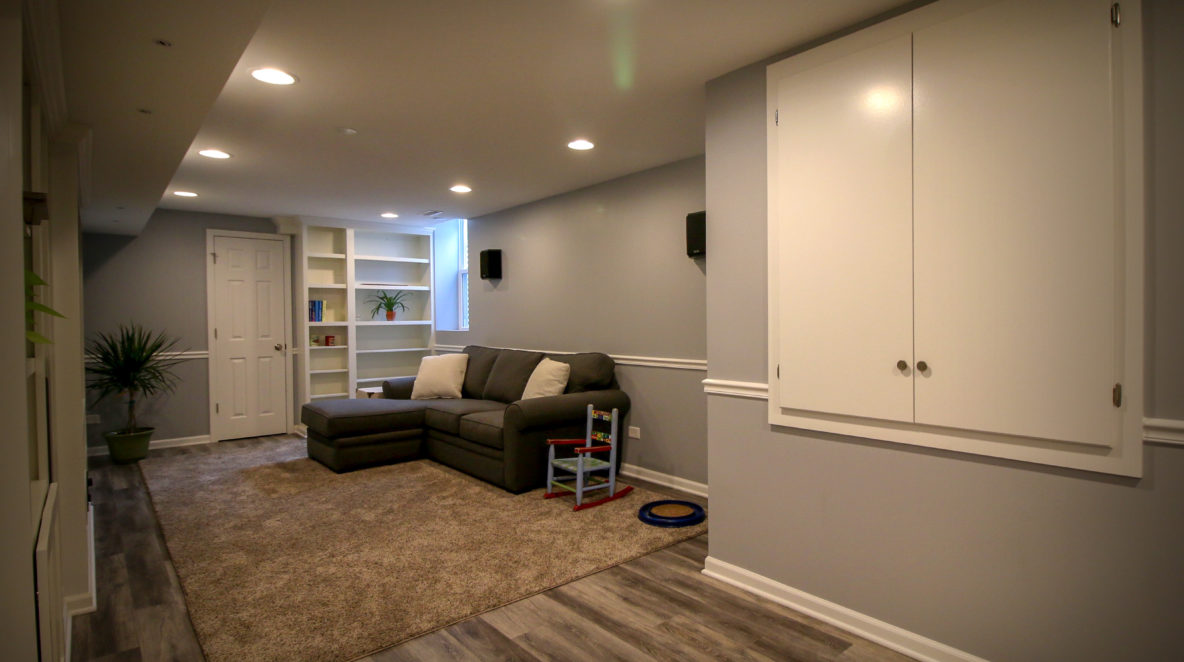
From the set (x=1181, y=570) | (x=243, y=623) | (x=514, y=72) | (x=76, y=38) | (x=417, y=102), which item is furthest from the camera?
(x=417, y=102)

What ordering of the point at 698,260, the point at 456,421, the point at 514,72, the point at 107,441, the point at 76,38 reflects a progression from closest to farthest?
the point at 76,38, the point at 514,72, the point at 698,260, the point at 456,421, the point at 107,441

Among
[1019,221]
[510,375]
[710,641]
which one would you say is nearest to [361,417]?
[510,375]

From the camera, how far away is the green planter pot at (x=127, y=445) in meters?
5.15

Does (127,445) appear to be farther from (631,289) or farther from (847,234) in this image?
(847,234)

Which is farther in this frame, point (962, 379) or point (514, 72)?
point (514, 72)

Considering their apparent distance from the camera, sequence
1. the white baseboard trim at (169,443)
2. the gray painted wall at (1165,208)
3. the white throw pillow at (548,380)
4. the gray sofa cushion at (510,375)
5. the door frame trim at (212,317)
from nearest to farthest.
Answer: the gray painted wall at (1165,208), the white throw pillow at (548,380), the gray sofa cushion at (510,375), the white baseboard trim at (169,443), the door frame trim at (212,317)

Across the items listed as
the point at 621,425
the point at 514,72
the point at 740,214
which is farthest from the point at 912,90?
the point at 621,425

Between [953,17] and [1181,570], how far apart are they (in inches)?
68.3

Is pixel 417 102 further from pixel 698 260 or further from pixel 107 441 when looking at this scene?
pixel 107 441

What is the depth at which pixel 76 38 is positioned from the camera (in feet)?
5.81

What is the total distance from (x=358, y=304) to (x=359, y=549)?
423 cm

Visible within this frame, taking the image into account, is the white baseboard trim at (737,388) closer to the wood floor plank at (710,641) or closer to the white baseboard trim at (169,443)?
the wood floor plank at (710,641)

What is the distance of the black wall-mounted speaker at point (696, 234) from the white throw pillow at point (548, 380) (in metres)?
1.35

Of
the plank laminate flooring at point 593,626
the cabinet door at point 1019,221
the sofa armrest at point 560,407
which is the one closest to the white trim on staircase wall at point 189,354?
the plank laminate flooring at point 593,626
